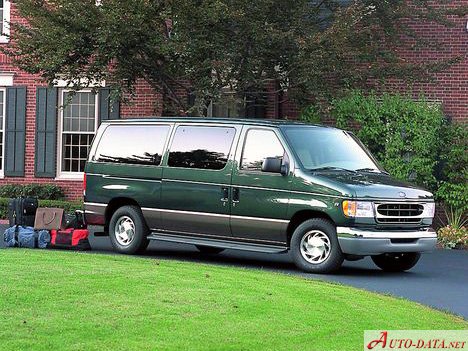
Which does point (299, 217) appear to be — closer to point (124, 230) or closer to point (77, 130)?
point (124, 230)

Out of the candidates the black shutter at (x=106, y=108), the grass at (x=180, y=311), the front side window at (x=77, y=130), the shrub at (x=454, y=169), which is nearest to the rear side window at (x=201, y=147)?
the grass at (x=180, y=311)

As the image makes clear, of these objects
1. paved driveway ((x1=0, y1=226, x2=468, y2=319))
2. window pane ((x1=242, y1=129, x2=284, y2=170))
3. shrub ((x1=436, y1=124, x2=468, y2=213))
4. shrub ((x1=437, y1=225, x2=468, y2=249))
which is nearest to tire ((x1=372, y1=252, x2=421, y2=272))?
paved driveway ((x1=0, y1=226, x2=468, y2=319))

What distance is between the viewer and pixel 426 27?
2395 cm

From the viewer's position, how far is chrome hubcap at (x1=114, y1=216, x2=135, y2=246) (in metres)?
16.6

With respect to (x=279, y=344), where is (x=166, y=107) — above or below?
above

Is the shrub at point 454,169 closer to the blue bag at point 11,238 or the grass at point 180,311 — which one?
the blue bag at point 11,238

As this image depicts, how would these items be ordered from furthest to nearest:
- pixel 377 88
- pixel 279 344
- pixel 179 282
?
1. pixel 377 88
2. pixel 179 282
3. pixel 279 344

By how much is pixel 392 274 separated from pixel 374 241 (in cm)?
102

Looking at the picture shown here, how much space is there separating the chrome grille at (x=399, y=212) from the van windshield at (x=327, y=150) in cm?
96

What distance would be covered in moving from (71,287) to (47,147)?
49.1 ft

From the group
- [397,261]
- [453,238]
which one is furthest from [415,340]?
[453,238]

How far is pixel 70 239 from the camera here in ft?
55.3

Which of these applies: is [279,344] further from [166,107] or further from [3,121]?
[3,121]

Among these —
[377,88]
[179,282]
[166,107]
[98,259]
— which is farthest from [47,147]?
[179,282]
